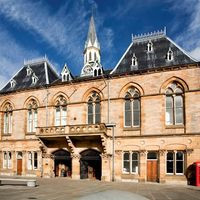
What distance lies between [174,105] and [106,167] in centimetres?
922

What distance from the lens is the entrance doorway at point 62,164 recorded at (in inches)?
1334

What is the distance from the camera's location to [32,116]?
3738 centimetres

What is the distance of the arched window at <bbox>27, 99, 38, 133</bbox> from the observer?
3703 cm

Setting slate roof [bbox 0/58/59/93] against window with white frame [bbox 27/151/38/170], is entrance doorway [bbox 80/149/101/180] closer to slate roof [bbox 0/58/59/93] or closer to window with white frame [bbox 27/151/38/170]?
window with white frame [bbox 27/151/38/170]

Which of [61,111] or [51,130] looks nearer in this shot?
[51,130]

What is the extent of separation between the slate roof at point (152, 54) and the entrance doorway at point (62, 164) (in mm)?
10897

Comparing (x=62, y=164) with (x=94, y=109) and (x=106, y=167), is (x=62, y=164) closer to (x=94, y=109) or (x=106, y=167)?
(x=106, y=167)

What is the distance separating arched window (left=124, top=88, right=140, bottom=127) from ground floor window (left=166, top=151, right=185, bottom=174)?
4.56 m

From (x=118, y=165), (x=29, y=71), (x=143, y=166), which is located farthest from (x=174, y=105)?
(x=29, y=71)

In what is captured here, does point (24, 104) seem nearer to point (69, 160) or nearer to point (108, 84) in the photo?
point (69, 160)

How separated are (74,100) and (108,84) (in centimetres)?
462

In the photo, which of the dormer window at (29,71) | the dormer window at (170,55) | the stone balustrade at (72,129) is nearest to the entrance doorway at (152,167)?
the stone balustrade at (72,129)

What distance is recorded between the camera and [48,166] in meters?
34.3

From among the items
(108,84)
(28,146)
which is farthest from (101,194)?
(28,146)
